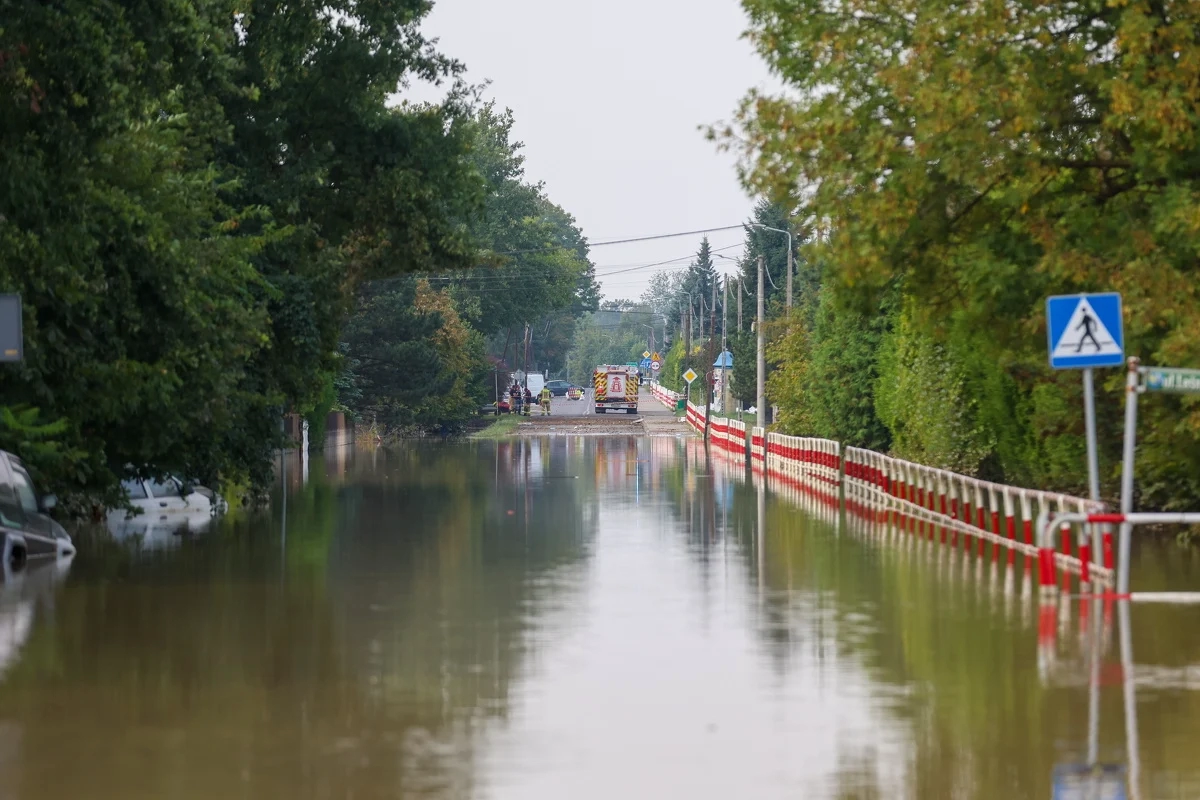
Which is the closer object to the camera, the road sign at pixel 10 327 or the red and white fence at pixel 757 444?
the road sign at pixel 10 327

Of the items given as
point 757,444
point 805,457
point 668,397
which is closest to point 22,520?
point 805,457

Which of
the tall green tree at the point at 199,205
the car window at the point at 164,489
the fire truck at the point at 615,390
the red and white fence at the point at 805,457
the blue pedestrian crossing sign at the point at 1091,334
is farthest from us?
the fire truck at the point at 615,390

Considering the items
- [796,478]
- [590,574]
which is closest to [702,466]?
[796,478]

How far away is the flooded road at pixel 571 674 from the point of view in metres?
9.86

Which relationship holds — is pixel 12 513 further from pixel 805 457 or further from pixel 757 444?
pixel 757 444

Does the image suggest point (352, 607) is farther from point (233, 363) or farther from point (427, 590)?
point (233, 363)

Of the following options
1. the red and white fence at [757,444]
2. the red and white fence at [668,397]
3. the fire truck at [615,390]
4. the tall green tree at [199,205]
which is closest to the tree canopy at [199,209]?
the tall green tree at [199,205]

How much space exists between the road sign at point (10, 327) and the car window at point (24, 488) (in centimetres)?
289

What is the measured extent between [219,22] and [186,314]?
15.8 ft

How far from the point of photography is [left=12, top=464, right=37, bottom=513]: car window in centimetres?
2208

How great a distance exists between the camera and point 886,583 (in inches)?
794

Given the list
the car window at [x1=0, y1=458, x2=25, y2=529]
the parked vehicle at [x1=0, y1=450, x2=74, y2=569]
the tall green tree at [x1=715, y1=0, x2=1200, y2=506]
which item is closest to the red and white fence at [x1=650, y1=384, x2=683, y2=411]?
the tall green tree at [x1=715, y1=0, x2=1200, y2=506]

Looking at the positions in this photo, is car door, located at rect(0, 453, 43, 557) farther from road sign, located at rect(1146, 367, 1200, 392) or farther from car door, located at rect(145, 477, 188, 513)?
road sign, located at rect(1146, 367, 1200, 392)

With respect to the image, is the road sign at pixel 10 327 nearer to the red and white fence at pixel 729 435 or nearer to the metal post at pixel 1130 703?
the metal post at pixel 1130 703
